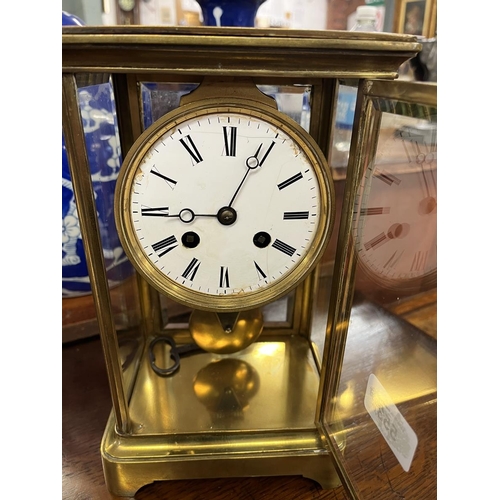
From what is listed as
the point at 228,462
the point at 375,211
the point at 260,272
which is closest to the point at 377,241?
the point at 375,211

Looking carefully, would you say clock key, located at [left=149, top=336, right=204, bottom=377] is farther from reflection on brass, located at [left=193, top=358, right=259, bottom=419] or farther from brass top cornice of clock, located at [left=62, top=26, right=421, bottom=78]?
brass top cornice of clock, located at [left=62, top=26, right=421, bottom=78]

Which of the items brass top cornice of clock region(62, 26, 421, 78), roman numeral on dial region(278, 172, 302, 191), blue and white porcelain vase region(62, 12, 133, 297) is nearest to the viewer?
brass top cornice of clock region(62, 26, 421, 78)

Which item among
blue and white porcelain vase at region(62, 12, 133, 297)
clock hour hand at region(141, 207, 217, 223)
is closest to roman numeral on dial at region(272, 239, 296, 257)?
clock hour hand at region(141, 207, 217, 223)

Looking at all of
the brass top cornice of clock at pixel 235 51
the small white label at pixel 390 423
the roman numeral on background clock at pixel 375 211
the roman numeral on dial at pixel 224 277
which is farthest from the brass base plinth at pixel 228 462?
the brass top cornice of clock at pixel 235 51

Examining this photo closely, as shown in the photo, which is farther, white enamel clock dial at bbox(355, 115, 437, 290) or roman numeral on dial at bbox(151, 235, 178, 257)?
roman numeral on dial at bbox(151, 235, 178, 257)

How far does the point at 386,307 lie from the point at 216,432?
0.96 ft

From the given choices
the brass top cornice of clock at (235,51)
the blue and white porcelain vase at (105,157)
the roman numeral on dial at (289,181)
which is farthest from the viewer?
the blue and white porcelain vase at (105,157)

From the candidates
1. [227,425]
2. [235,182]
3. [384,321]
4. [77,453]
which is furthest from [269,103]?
[77,453]

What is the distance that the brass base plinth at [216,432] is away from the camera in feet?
2.04

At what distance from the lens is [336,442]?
0.62 metres

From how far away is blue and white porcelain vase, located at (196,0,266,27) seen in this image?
58 centimetres

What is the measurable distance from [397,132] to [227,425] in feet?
1.48

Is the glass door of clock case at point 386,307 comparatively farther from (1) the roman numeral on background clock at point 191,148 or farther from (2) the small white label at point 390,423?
(1) the roman numeral on background clock at point 191,148

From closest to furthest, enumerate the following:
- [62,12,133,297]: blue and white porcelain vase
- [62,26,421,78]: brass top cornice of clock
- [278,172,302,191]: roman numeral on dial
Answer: [62,26,421,78]: brass top cornice of clock → [278,172,302,191]: roman numeral on dial → [62,12,133,297]: blue and white porcelain vase
